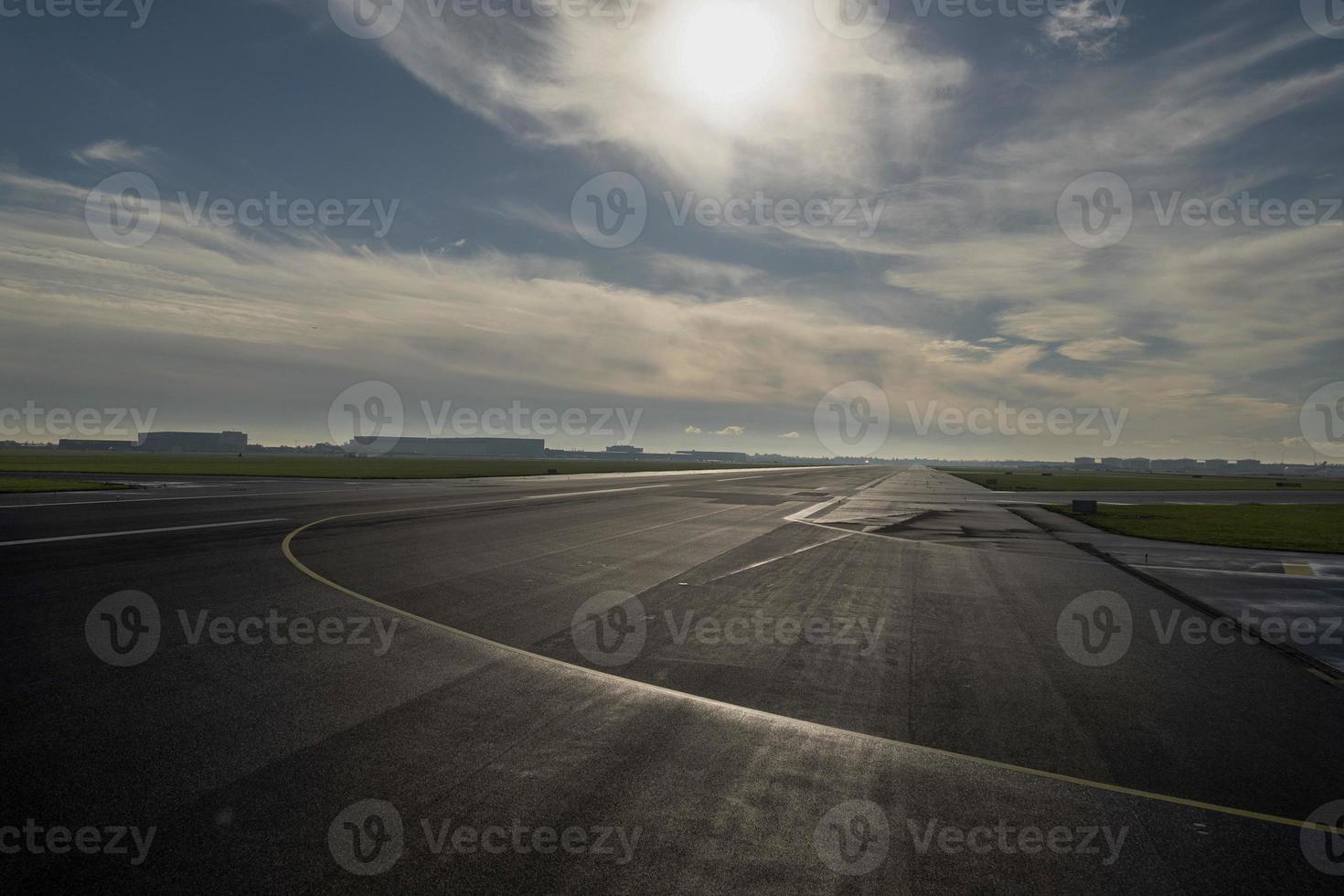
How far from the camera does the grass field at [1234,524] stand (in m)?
22.0

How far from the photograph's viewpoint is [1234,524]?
2809cm

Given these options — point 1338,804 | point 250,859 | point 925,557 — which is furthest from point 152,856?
point 925,557

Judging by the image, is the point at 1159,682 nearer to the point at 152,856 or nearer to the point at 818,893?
the point at 818,893

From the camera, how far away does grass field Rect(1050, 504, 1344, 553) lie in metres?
22.0

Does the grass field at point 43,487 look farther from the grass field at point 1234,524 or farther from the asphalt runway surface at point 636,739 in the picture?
the grass field at point 1234,524

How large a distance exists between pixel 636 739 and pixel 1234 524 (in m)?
34.2

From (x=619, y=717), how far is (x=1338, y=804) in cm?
625

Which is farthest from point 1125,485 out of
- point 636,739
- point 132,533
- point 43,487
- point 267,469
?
point 267,469

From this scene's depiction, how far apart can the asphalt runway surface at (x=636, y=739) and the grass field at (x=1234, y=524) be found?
1437cm

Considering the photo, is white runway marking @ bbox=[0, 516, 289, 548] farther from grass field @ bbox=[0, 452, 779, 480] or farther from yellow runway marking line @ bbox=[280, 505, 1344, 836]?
grass field @ bbox=[0, 452, 779, 480]

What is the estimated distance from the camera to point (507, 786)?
16.2 ft

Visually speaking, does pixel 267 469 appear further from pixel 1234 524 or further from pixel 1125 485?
pixel 1125 485

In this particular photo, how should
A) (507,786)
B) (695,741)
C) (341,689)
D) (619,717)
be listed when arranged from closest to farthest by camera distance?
1. (507,786)
2. (695,741)
3. (619,717)
4. (341,689)

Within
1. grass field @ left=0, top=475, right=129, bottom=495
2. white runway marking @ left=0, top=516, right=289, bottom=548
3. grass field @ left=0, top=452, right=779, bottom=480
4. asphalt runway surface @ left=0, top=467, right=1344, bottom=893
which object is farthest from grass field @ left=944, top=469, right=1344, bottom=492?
grass field @ left=0, top=475, right=129, bottom=495
